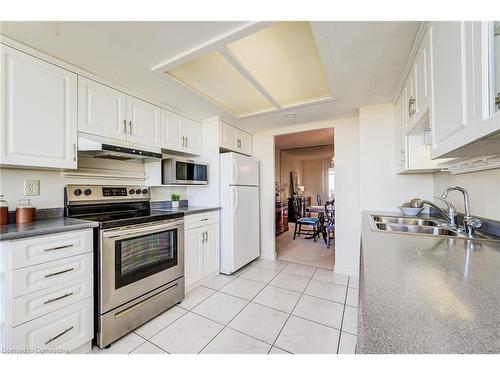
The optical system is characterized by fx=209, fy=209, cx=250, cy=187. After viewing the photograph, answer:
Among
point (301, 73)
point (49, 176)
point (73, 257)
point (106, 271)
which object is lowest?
point (106, 271)

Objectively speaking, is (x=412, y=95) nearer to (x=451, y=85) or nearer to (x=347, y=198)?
(x=451, y=85)

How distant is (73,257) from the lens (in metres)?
1.42

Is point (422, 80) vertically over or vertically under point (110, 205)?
over

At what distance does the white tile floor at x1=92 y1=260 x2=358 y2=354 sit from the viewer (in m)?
1.54

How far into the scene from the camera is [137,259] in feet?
5.78

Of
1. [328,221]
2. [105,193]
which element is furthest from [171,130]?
[328,221]

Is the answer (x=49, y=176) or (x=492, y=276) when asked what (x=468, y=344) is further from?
(x=49, y=176)

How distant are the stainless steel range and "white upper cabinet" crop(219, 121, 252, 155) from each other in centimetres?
131

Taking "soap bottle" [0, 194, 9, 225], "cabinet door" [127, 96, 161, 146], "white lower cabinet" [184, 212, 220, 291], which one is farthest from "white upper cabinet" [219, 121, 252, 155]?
"soap bottle" [0, 194, 9, 225]

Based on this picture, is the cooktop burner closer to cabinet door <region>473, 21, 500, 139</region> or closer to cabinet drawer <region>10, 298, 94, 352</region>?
cabinet drawer <region>10, 298, 94, 352</region>

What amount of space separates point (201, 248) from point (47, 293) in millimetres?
1421
